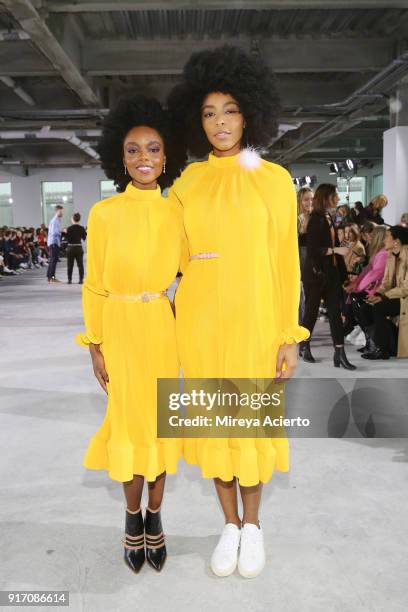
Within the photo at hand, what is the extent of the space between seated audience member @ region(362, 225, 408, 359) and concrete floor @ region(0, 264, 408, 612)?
71.0 inches

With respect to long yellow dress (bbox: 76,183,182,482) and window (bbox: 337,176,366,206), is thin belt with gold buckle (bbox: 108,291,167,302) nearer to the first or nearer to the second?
long yellow dress (bbox: 76,183,182,482)

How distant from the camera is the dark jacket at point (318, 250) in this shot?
13.6 feet

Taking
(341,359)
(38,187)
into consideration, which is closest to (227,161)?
(341,359)

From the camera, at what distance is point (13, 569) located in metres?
1.77

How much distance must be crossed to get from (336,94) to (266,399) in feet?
32.0

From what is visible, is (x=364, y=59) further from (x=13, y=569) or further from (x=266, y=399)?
(x=13, y=569)

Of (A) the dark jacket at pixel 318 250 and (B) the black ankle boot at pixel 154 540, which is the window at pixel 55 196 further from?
(B) the black ankle boot at pixel 154 540

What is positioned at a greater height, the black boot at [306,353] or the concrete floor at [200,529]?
the black boot at [306,353]

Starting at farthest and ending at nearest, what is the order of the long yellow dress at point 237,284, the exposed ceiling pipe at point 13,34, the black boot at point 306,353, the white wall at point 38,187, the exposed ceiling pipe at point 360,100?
1. the white wall at point 38,187
2. the exposed ceiling pipe at point 360,100
3. the exposed ceiling pipe at point 13,34
4. the black boot at point 306,353
5. the long yellow dress at point 237,284

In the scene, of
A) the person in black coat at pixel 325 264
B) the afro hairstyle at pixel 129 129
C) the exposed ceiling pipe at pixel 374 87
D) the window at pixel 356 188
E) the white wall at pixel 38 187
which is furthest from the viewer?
the window at pixel 356 188

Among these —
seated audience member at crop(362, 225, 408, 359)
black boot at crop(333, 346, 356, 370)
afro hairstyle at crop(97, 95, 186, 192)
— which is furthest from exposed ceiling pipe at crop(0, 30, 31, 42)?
afro hairstyle at crop(97, 95, 186, 192)

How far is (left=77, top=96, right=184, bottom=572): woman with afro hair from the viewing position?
1623 mm

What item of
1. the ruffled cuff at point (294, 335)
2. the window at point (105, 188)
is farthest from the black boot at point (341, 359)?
the window at point (105, 188)

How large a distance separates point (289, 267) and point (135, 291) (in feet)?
1.48
